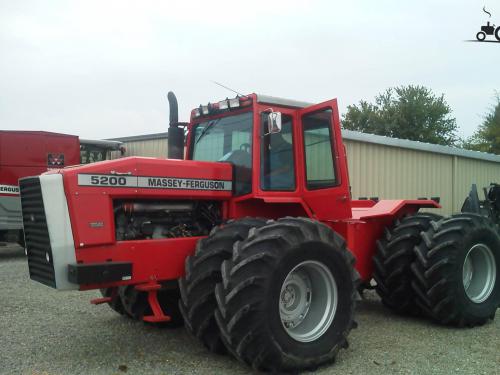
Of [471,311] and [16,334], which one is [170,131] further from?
[471,311]

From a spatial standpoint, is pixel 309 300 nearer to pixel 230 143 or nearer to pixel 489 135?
pixel 230 143

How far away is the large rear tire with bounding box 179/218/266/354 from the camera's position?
15.9ft

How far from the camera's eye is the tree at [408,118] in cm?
4244

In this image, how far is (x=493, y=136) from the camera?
3816 cm

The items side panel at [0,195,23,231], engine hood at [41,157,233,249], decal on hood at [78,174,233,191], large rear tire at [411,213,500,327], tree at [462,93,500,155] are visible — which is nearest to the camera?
engine hood at [41,157,233,249]

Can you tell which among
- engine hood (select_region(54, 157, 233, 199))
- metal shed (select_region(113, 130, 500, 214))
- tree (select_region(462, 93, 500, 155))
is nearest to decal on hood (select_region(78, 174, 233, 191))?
engine hood (select_region(54, 157, 233, 199))

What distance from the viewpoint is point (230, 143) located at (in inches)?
234

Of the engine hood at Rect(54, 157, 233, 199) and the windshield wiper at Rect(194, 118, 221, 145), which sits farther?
the windshield wiper at Rect(194, 118, 221, 145)

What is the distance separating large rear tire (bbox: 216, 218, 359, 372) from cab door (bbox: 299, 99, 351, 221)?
0.86 m

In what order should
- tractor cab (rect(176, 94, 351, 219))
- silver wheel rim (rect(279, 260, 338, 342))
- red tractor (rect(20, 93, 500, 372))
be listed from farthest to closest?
1. tractor cab (rect(176, 94, 351, 219))
2. silver wheel rim (rect(279, 260, 338, 342))
3. red tractor (rect(20, 93, 500, 372))

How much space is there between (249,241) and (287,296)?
2.49 feet

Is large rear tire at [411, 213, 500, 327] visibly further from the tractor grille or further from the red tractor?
the tractor grille

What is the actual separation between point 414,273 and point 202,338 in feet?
8.67

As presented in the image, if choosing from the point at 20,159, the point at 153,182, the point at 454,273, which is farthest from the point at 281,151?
the point at 20,159
